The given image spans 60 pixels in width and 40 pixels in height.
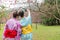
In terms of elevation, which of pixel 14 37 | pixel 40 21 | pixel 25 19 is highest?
pixel 25 19

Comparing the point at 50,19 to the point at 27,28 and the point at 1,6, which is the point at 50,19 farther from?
the point at 27,28

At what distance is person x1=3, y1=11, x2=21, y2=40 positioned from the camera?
17.7 feet

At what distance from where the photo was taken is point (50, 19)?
20.0 m

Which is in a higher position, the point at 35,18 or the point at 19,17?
the point at 19,17

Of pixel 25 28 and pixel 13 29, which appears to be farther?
pixel 25 28

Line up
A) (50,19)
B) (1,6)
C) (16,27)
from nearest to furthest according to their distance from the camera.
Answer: (16,27)
(1,6)
(50,19)

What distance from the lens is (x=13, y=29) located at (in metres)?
5.43

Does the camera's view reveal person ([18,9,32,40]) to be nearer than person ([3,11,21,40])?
No

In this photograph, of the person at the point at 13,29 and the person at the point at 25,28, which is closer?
the person at the point at 13,29

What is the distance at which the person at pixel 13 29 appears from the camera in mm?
5391

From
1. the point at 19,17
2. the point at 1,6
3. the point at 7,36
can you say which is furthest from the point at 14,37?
the point at 1,6

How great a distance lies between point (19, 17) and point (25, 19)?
0.70 feet

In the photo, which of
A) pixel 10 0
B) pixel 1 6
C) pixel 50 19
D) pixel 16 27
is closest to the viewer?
pixel 16 27

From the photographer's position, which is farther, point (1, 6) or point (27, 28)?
point (1, 6)
